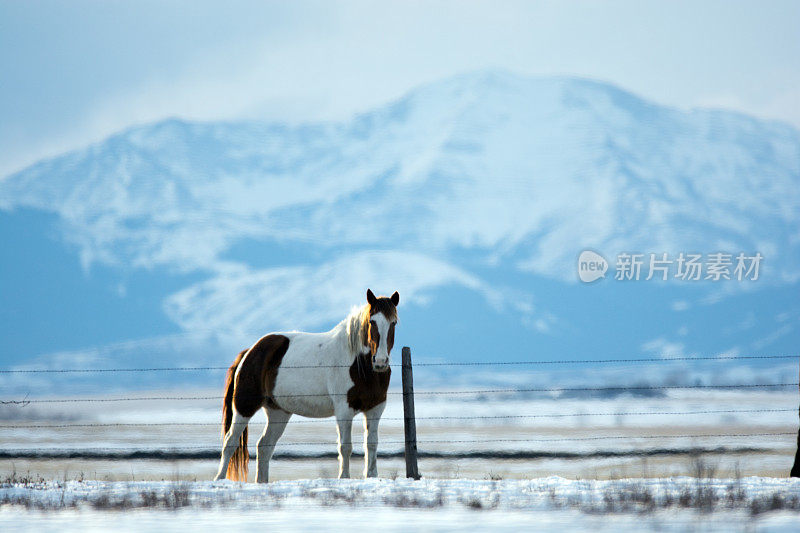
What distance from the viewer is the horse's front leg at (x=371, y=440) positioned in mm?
10125

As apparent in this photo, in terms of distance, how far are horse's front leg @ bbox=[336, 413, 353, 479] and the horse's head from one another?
2.42 feet

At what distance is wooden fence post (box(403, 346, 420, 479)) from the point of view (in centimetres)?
1041

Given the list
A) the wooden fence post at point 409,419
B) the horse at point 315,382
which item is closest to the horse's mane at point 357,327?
the horse at point 315,382

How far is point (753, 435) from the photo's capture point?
15727 millimetres

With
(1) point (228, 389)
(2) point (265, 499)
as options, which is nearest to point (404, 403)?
(1) point (228, 389)

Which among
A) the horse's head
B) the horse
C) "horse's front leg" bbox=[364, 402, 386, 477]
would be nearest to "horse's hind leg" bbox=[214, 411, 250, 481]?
the horse

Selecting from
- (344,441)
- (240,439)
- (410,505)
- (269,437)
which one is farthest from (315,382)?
(410,505)

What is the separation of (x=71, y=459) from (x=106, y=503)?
27.4 ft

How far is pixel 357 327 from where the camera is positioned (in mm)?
10555

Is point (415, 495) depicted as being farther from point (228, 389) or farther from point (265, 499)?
point (228, 389)

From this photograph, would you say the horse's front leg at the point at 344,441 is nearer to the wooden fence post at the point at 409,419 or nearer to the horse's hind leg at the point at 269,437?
the wooden fence post at the point at 409,419

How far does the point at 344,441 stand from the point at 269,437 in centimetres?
165

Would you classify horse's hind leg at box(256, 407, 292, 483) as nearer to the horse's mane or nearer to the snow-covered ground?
the horse's mane

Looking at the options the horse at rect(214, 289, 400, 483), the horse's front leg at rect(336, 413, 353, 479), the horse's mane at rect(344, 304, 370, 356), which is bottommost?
the horse's front leg at rect(336, 413, 353, 479)
